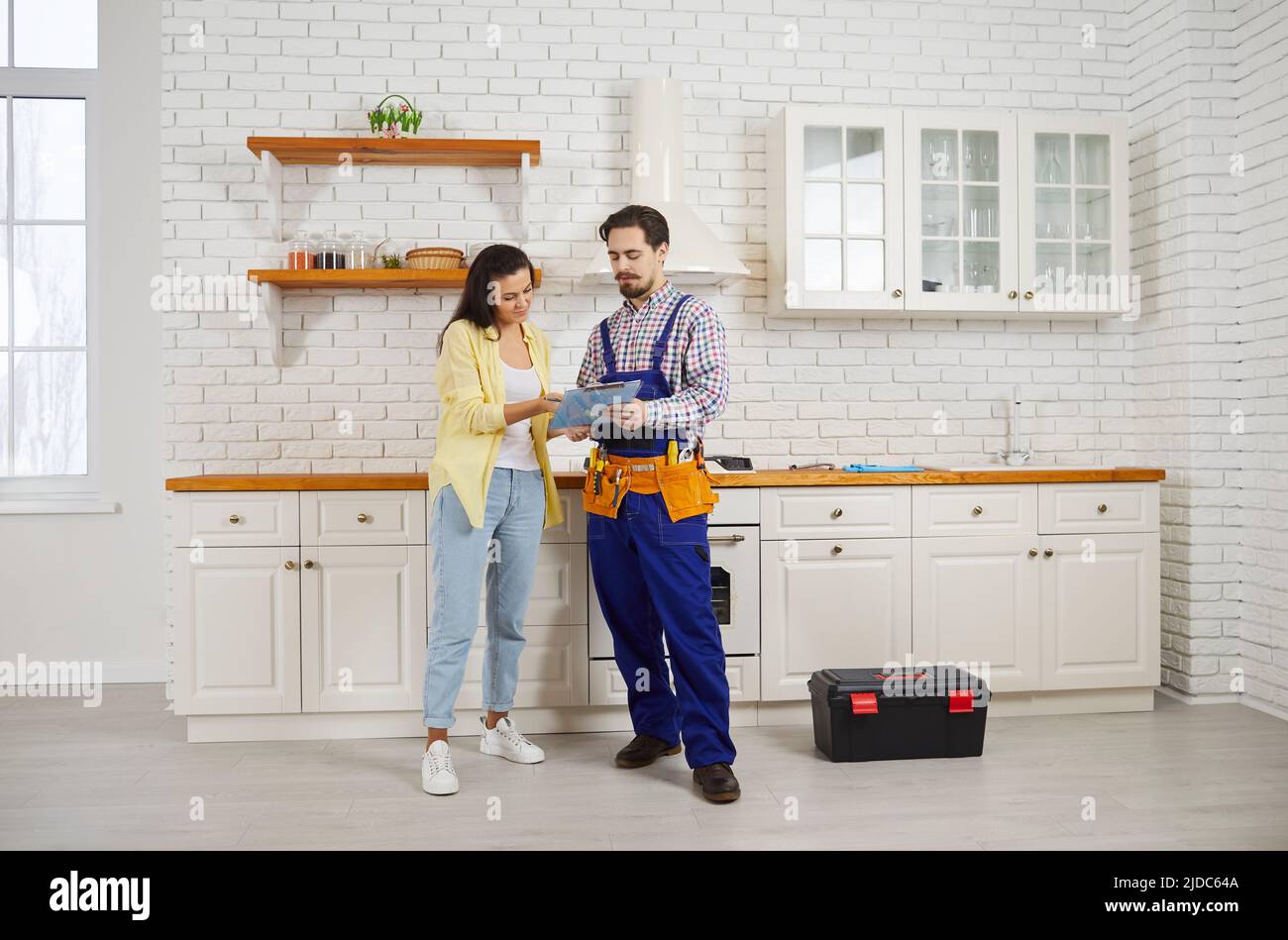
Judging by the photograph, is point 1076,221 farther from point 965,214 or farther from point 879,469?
point 879,469

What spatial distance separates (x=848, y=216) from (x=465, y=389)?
1.79 m

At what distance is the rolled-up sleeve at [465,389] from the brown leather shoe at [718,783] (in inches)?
44.9

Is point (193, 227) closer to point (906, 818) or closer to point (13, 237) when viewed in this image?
point (13, 237)

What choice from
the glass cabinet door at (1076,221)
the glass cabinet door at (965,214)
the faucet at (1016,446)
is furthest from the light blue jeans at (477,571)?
the glass cabinet door at (1076,221)

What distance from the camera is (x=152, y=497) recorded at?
4.20 meters

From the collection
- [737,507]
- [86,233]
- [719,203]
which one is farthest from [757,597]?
[86,233]

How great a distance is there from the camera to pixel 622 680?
345 cm

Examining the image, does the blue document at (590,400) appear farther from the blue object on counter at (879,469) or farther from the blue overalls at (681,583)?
the blue object on counter at (879,469)

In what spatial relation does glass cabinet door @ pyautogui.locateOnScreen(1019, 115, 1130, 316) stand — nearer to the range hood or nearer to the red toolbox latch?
the range hood

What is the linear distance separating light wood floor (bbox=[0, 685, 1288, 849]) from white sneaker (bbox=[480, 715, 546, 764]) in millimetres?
42

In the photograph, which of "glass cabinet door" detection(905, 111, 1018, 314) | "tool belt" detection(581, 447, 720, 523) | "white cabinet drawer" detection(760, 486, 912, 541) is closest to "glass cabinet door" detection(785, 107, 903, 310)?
"glass cabinet door" detection(905, 111, 1018, 314)

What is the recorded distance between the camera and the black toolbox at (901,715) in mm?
3096

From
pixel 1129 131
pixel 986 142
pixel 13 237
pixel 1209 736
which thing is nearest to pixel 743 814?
pixel 1209 736
